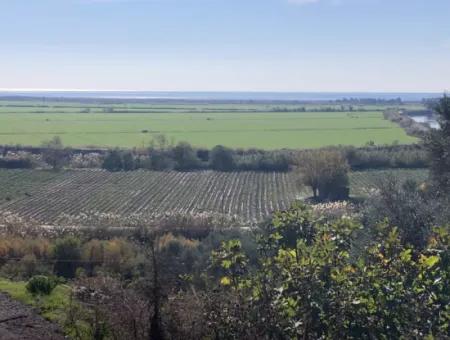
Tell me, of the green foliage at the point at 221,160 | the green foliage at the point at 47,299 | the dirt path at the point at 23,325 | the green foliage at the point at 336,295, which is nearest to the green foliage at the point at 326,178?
the green foliage at the point at 221,160

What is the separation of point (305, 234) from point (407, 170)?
143 feet

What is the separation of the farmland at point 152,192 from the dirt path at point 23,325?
20653mm

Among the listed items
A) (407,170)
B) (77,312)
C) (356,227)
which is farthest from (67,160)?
(356,227)

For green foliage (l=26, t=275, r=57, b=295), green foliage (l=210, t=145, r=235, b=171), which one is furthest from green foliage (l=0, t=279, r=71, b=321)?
green foliage (l=210, t=145, r=235, b=171)

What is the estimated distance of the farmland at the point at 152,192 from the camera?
113 ft

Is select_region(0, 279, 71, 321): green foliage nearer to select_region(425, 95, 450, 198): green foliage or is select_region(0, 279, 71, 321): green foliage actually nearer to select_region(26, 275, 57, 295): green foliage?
select_region(26, 275, 57, 295): green foliage

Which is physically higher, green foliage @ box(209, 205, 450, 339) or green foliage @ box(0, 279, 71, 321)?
green foliage @ box(209, 205, 450, 339)

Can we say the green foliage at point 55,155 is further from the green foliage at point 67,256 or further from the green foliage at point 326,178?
the green foliage at point 67,256

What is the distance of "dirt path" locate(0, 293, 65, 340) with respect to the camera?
905 cm

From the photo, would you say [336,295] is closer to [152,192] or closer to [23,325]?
[23,325]

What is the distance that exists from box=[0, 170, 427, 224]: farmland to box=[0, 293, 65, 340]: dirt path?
20.7 metres

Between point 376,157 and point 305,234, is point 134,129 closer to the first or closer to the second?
point 376,157

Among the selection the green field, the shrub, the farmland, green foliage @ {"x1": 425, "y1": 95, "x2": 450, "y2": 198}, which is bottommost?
the farmland

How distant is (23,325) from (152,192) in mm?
31115
